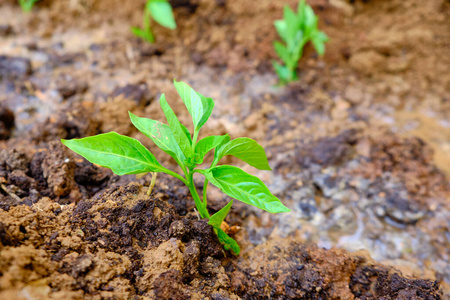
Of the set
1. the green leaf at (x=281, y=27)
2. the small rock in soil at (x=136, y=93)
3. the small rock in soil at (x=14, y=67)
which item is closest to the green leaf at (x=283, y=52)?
the green leaf at (x=281, y=27)

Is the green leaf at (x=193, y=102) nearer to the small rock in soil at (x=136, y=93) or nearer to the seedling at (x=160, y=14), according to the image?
the small rock in soil at (x=136, y=93)

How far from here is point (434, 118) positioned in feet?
9.36

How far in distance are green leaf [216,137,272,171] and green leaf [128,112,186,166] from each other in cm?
20

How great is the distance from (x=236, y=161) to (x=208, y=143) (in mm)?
953

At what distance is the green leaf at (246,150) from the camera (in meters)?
1.21

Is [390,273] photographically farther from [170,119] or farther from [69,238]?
[69,238]

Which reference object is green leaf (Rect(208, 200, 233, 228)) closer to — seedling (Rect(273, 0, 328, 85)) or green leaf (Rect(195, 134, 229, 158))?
green leaf (Rect(195, 134, 229, 158))

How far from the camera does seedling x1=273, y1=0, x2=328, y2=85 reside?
265 centimetres

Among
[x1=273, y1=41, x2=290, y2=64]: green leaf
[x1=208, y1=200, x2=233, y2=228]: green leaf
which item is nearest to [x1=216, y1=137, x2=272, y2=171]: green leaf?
[x1=208, y1=200, x2=233, y2=228]: green leaf

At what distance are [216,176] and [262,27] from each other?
224cm

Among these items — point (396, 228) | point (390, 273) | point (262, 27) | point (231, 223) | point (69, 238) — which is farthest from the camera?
point (262, 27)

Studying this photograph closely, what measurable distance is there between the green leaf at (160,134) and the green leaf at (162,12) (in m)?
1.63

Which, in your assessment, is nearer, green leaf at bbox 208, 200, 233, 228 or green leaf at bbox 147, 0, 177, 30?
green leaf at bbox 208, 200, 233, 228

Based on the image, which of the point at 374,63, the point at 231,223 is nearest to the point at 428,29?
the point at 374,63
